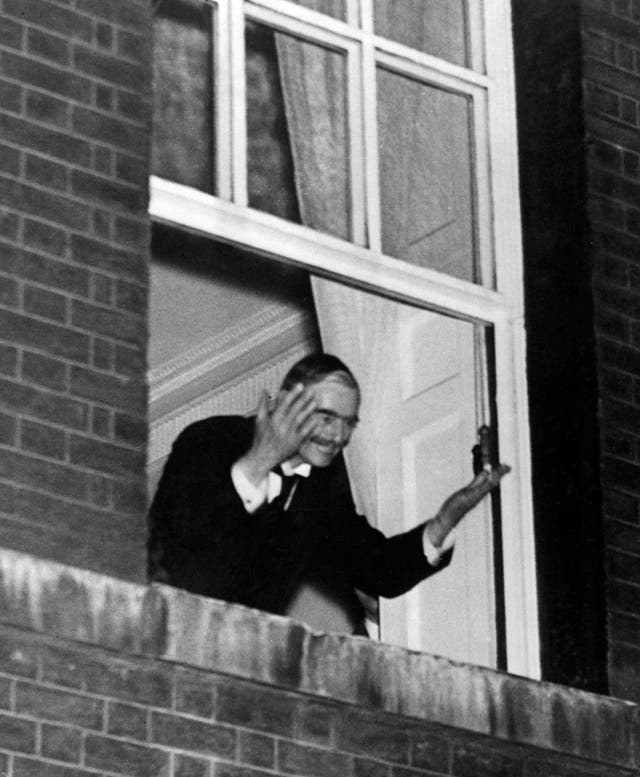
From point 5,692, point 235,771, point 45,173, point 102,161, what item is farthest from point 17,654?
point 102,161

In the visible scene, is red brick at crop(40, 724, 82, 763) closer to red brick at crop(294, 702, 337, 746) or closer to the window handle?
red brick at crop(294, 702, 337, 746)

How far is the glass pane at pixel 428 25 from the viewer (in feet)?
31.5

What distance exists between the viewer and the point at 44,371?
8008 mm

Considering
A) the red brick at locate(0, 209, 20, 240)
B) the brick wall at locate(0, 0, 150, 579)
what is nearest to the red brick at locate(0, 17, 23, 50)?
the brick wall at locate(0, 0, 150, 579)

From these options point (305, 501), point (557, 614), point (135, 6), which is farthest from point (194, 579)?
point (135, 6)

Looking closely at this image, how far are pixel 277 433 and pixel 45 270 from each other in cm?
113

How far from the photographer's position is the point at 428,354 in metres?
9.66

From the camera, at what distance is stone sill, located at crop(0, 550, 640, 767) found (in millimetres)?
7684

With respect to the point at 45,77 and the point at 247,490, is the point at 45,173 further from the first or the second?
the point at 247,490

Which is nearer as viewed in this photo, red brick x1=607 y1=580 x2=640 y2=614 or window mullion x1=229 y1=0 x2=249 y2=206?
window mullion x1=229 y1=0 x2=249 y2=206

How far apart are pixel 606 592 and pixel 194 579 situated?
138cm

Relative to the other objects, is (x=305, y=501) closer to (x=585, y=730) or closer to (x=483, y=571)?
(x=483, y=571)

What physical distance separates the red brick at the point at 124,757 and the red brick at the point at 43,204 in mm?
1578

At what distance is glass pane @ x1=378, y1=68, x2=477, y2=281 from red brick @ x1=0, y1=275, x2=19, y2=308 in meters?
1.65
